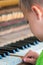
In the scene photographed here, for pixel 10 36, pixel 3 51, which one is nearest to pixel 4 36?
pixel 10 36

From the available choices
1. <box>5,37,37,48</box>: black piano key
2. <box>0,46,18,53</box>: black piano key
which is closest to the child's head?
<box>0,46,18,53</box>: black piano key

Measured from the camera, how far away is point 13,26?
2.51 m

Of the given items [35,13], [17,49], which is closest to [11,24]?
[17,49]

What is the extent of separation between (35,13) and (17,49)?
→ 0.58 meters

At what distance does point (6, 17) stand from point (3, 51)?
83 centimetres

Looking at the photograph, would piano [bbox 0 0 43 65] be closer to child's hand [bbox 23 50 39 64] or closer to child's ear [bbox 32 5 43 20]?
child's hand [bbox 23 50 39 64]

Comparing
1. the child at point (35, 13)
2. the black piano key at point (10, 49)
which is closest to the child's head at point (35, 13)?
the child at point (35, 13)

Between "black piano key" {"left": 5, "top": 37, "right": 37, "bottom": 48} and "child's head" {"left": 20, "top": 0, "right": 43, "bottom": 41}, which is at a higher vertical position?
"child's head" {"left": 20, "top": 0, "right": 43, "bottom": 41}

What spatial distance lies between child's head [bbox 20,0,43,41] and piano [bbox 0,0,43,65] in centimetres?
26

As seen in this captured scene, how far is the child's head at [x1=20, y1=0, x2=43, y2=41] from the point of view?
1302 mm

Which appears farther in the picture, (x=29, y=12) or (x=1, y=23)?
(x=1, y=23)

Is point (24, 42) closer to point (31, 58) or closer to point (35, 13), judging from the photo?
point (31, 58)

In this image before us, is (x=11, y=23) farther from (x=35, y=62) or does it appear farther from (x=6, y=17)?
(x=35, y=62)

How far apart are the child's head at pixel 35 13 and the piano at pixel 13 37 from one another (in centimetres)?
26
